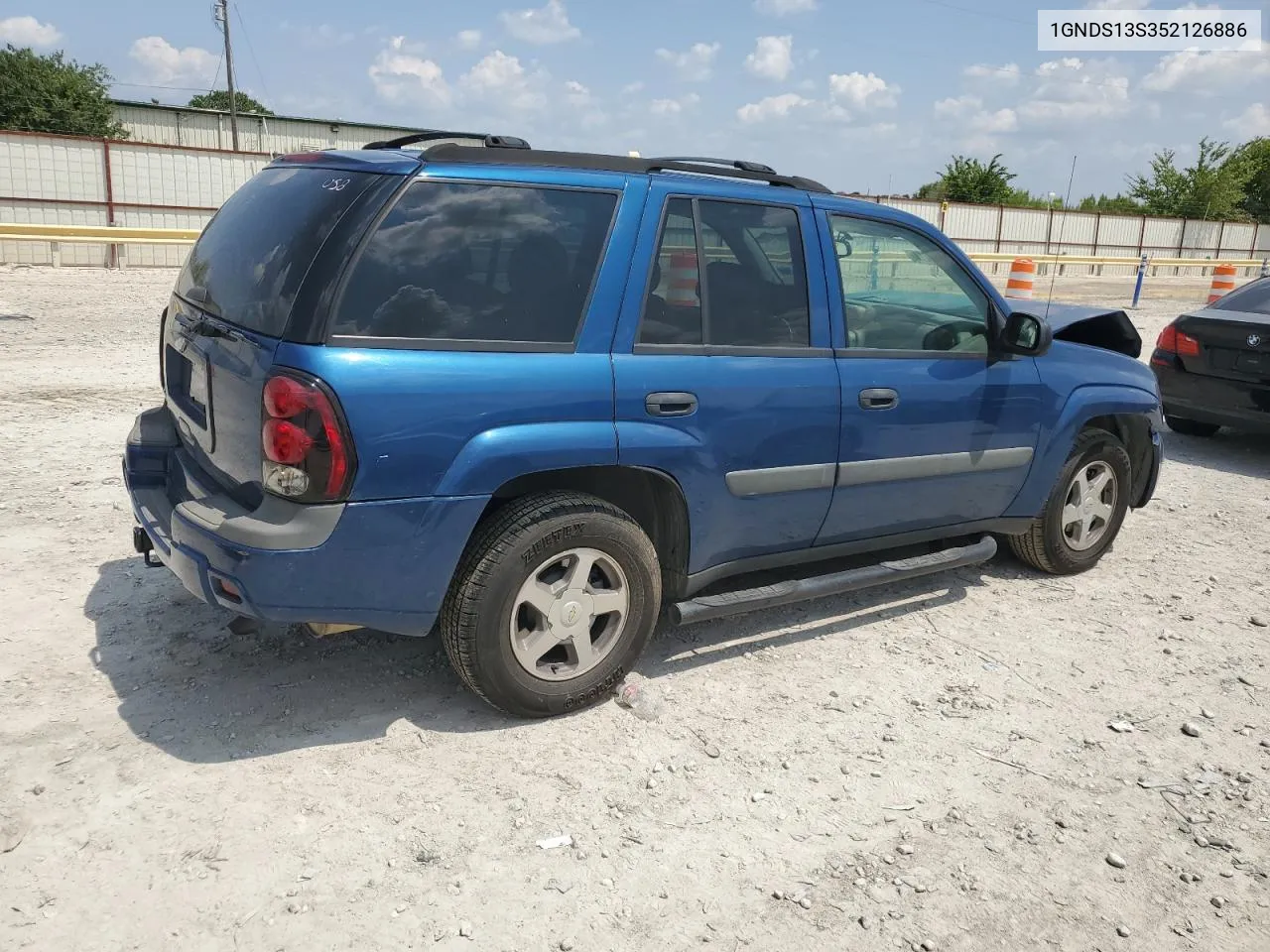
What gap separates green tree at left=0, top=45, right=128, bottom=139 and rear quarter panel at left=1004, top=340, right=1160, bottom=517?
42.3 m

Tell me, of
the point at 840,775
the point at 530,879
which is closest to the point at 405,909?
the point at 530,879

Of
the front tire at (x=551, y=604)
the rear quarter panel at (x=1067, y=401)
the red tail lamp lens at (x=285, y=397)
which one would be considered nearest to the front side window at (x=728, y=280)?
the front tire at (x=551, y=604)

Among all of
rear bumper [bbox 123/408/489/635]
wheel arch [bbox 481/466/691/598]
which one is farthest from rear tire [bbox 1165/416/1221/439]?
rear bumper [bbox 123/408/489/635]

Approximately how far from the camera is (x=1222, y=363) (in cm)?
798

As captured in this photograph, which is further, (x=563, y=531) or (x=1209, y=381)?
(x=1209, y=381)

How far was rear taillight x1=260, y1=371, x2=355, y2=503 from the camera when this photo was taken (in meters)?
2.96

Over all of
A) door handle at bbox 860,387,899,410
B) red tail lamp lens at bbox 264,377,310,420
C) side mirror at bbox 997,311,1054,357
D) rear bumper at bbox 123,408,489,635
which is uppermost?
side mirror at bbox 997,311,1054,357

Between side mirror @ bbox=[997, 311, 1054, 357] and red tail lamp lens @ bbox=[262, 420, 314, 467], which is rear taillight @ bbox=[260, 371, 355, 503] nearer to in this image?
red tail lamp lens @ bbox=[262, 420, 314, 467]

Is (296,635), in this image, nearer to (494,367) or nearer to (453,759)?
(453,759)

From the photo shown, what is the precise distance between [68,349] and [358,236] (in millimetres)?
8213

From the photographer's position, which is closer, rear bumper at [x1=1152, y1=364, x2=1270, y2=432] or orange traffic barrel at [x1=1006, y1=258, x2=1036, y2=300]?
rear bumper at [x1=1152, y1=364, x2=1270, y2=432]

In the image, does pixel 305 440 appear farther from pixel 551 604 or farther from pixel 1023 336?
pixel 1023 336

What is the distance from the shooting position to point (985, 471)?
15.2ft

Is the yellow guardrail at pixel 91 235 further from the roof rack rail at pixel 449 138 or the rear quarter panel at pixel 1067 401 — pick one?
the rear quarter panel at pixel 1067 401
